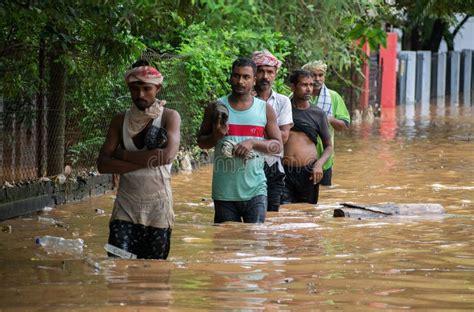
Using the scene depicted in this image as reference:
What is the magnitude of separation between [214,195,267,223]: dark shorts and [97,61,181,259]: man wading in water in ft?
5.43

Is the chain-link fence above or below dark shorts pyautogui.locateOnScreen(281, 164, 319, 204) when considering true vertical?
above

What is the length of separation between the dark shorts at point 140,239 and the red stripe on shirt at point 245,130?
1.76 m

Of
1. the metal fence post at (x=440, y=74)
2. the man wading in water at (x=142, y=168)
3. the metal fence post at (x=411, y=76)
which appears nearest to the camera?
the man wading in water at (x=142, y=168)

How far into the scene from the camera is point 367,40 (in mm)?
9766

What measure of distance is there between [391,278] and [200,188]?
764cm

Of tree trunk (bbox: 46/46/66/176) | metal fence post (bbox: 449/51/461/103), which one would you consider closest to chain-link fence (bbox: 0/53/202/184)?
tree trunk (bbox: 46/46/66/176)

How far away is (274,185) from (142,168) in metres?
3.10

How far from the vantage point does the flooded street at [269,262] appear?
703 centimetres

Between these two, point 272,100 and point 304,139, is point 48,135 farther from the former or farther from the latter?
point 272,100

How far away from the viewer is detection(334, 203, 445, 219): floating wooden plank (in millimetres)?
11773

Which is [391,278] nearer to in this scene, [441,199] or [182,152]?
[441,199]

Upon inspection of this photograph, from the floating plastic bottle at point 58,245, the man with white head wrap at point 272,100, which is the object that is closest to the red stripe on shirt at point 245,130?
the man with white head wrap at point 272,100

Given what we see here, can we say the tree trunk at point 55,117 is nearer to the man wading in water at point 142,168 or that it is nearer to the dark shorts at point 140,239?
the man wading in water at point 142,168

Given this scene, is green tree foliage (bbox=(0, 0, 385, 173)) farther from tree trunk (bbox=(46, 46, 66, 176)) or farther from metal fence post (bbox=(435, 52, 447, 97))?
metal fence post (bbox=(435, 52, 447, 97))
